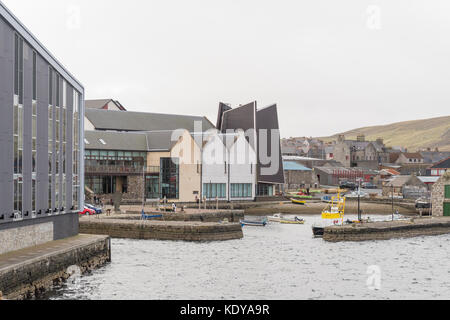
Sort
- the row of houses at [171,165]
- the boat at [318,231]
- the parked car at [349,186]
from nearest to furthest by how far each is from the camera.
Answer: the boat at [318,231], the row of houses at [171,165], the parked car at [349,186]

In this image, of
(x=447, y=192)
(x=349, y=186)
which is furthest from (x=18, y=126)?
(x=349, y=186)

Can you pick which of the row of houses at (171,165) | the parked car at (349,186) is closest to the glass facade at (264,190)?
the row of houses at (171,165)

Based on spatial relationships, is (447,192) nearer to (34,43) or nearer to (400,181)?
(400,181)

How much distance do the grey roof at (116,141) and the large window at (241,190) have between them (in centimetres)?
1643

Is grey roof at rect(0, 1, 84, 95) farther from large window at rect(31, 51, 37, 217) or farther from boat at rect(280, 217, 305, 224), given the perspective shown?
boat at rect(280, 217, 305, 224)

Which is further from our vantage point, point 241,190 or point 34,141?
point 241,190

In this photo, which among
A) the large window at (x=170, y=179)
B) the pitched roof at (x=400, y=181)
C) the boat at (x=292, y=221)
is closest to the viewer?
the boat at (x=292, y=221)

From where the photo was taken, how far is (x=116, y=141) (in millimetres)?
99188

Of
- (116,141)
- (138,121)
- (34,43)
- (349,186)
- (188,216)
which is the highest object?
(138,121)

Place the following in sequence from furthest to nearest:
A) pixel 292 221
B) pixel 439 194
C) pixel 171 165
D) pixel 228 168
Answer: pixel 228 168
pixel 171 165
pixel 292 221
pixel 439 194

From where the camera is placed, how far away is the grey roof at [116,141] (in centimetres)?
9612

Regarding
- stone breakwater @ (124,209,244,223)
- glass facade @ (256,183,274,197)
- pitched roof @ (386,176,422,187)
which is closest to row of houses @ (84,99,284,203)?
glass facade @ (256,183,274,197)

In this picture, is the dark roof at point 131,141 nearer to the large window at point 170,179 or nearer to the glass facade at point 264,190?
the large window at point 170,179

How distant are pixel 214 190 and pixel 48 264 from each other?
66.3 m
